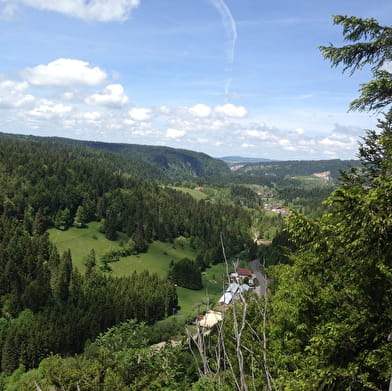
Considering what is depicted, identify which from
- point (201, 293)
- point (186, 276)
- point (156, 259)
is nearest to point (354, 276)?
point (201, 293)

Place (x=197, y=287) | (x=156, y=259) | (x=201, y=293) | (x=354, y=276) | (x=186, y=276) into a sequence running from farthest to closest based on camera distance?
(x=156, y=259), (x=197, y=287), (x=186, y=276), (x=201, y=293), (x=354, y=276)

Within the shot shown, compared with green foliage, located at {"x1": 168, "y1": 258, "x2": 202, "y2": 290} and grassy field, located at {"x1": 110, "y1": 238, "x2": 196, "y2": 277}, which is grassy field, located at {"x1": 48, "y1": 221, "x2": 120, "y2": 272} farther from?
green foliage, located at {"x1": 168, "y1": 258, "x2": 202, "y2": 290}

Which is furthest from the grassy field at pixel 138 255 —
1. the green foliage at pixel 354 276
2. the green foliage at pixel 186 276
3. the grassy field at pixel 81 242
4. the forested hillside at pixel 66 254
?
the green foliage at pixel 354 276

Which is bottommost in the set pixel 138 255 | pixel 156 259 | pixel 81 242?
pixel 156 259

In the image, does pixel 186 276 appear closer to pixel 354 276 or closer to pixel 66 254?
pixel 66 254

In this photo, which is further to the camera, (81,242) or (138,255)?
(138,255)

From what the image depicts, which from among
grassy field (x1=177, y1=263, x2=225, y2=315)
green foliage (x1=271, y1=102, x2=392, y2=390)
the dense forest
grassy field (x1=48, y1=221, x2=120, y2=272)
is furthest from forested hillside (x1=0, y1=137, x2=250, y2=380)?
green foliage (x1=271, y1=102, x2=392, y2=390)
